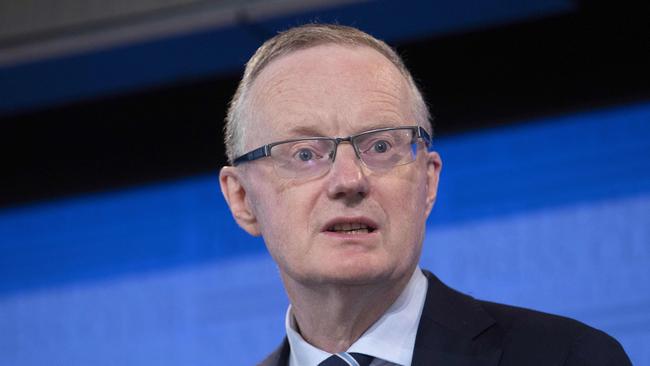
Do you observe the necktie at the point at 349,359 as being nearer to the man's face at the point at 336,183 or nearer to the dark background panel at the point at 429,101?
the man's face at the point at 336,183

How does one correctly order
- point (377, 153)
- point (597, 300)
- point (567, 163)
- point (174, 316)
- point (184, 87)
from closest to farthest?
point (377, 153), point (597, 300), point (567, 163), point (174, 316), point (184, 87)

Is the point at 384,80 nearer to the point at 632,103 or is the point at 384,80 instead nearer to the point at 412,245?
the point at 412,245

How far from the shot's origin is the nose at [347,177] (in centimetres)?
166

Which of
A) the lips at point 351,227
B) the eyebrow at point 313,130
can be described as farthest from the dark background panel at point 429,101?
the lips at point 351,227

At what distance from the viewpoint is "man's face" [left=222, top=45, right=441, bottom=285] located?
1.66 meters

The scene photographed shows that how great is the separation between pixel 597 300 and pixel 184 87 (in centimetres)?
149

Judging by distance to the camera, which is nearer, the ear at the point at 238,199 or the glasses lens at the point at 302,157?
the glasses lens at the point at 302,157

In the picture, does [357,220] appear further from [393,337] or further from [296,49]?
[296,49]

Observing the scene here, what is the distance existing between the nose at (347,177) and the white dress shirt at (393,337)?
0.24 meters

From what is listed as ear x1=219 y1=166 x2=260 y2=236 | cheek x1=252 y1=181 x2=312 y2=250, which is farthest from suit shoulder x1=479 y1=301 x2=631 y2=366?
ear x1=219 y1=166 x2=260 y2=236

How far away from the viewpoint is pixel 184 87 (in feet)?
10.7

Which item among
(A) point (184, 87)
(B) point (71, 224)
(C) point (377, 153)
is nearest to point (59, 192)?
(B) point (71, 224)

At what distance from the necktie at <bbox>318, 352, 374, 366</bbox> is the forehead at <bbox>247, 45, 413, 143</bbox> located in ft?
1.27

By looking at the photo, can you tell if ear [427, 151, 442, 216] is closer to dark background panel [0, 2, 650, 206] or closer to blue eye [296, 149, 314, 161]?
blue eye [296, 149, 314, 161]
